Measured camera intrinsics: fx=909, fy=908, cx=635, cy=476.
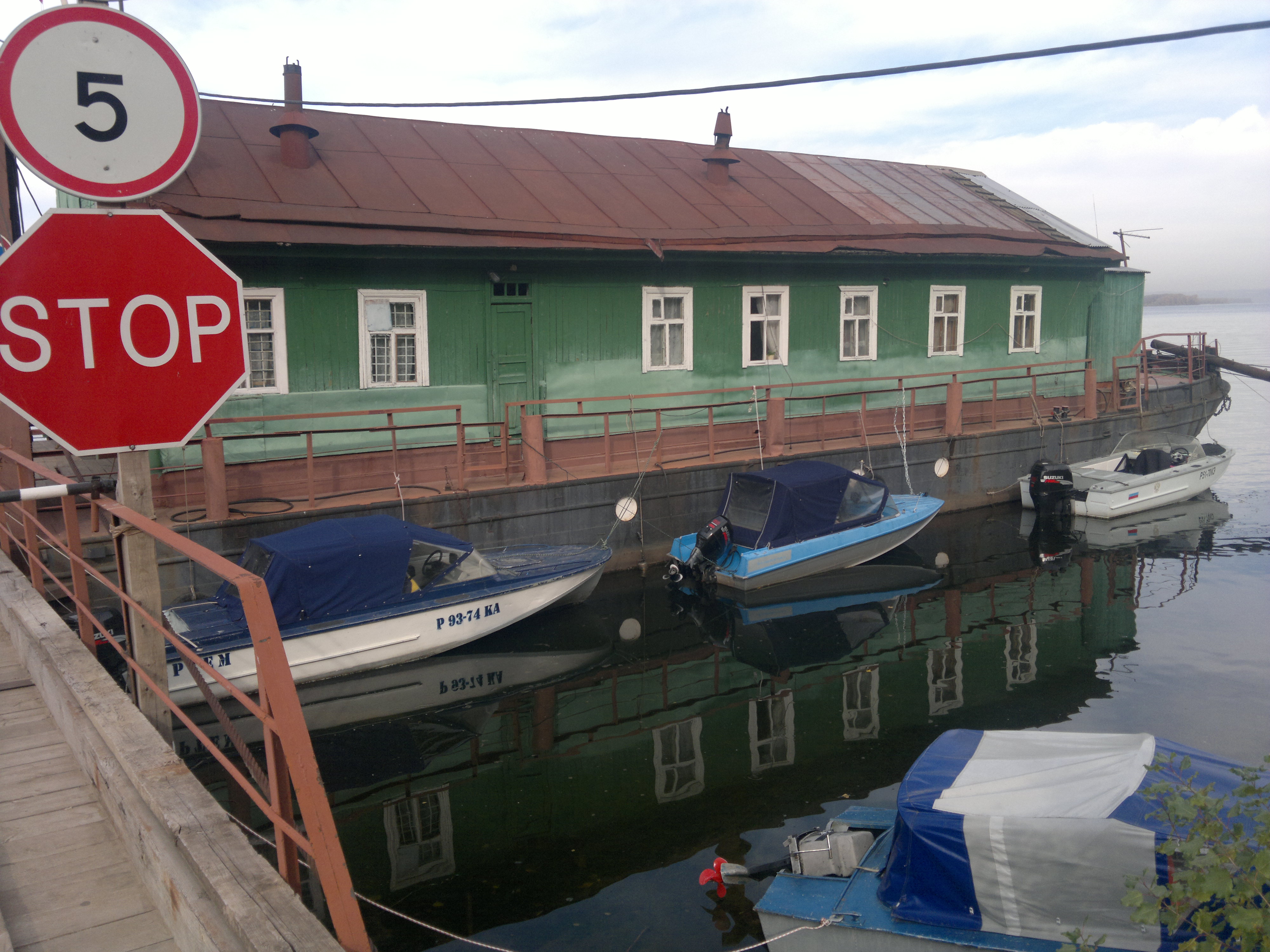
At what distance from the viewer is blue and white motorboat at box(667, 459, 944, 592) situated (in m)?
15.0

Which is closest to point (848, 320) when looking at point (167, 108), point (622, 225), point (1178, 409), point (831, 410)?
point (831, 410)

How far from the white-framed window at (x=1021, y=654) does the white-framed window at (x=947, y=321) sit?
10195 mm

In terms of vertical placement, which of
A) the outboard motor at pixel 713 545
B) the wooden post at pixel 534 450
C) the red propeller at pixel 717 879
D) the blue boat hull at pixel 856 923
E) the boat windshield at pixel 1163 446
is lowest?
the red propeller at pixel 717 879

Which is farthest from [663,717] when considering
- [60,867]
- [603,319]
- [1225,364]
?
[1225,364]

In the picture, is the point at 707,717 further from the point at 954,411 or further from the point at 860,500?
the point at 954,411

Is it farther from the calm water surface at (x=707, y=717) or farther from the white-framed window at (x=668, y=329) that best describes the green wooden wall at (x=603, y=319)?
the calm water surface at (x=707, y=717)

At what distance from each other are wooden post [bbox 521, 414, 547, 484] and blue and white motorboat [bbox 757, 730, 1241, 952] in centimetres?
912

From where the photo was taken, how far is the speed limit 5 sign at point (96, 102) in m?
3.09

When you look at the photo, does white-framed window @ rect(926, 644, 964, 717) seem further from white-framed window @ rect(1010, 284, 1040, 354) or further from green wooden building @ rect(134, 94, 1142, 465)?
white-framed window @ rect(1010, 284, 1040, 354)

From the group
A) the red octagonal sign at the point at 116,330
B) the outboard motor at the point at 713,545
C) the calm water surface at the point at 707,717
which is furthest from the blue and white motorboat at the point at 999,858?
the outboard motor at the point at 713,545

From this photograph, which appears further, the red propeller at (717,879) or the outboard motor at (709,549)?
the outboard motor at (709,549)

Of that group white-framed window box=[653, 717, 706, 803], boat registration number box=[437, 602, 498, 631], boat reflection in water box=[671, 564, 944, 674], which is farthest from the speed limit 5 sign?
boat reflection in water box=[671, 564, 944, 674]

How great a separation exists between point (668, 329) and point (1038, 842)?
14531mm

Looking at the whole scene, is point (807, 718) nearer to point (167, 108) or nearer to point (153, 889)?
point (153, 889)
